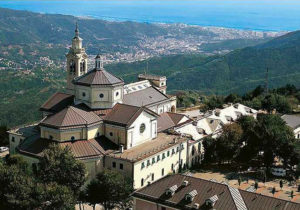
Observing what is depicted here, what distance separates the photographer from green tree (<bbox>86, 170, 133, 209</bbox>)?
4044 cm

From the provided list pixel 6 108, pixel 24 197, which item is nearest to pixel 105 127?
pixel 24 197

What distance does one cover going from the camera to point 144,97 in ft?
216

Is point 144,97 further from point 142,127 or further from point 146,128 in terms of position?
point 142,127

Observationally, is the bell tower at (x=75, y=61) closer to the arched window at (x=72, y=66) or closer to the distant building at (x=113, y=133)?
the arched window at (x=72, y=66)

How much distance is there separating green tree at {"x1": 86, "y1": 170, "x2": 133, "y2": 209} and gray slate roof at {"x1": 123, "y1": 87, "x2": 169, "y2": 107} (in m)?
20.1

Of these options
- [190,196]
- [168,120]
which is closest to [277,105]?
[168,120]

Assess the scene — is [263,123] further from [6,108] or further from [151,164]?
[6,108]

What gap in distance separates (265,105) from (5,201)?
61685 mm

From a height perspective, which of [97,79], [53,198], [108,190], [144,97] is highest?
[97,79]

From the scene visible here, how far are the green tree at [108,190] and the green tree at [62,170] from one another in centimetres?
161

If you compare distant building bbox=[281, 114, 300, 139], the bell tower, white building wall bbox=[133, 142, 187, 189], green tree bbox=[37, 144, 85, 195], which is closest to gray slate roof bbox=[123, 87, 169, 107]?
the bell tower

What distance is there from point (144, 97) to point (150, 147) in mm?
14342

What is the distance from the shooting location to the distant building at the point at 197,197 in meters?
33.6

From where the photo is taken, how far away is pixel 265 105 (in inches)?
3447
